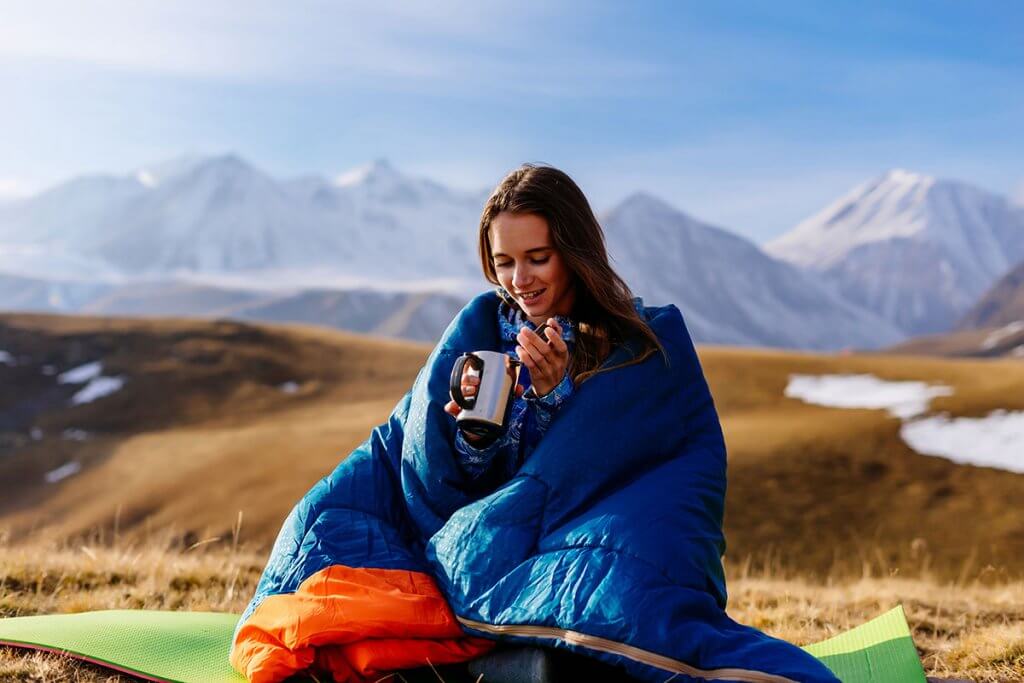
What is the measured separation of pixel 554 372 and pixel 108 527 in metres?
27.3

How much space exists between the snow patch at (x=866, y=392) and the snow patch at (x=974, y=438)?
3.72 feet

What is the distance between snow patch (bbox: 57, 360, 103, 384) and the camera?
142 ft

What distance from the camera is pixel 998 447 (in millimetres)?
20062

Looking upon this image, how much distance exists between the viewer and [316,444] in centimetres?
2950

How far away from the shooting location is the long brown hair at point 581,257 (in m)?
3.24

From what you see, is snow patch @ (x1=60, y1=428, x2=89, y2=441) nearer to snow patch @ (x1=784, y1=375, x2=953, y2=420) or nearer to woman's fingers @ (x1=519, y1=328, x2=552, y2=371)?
snow patch @ (x1=784, y1=375, x2=953, y2=420)

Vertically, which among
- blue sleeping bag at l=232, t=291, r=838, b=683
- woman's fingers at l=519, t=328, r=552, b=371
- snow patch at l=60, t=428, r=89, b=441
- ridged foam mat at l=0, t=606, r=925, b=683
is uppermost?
woman's fingers at l=519, t=328, r=552, b=371

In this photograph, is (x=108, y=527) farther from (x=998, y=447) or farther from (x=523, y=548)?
(x=523, y=548)

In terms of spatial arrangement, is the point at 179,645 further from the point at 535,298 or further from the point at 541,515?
the point at 535,298

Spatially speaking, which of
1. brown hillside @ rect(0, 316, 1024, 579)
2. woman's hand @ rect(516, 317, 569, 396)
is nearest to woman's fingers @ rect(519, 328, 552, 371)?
woman's hand @ rect(516, 317, 569, 396)

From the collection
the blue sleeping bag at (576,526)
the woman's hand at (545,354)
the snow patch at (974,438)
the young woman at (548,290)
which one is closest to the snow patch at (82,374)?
the snow patch at (974,438)

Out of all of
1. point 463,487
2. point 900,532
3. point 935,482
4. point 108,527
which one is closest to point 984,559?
point 900,532

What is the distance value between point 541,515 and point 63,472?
113ft

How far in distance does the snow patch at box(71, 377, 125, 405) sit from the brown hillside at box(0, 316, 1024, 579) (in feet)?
2.17
